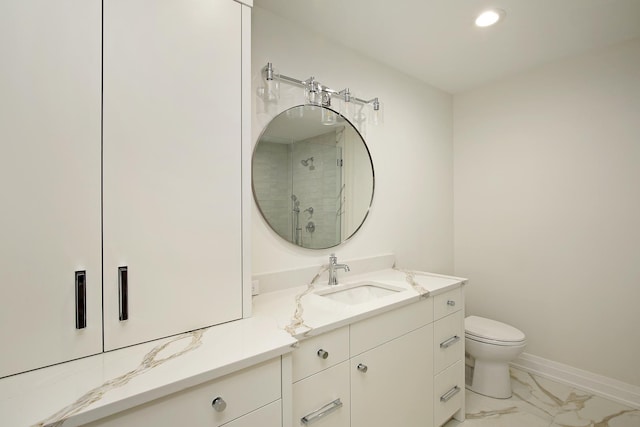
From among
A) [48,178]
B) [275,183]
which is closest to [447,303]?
[275,183]

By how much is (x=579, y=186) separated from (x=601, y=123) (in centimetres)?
47

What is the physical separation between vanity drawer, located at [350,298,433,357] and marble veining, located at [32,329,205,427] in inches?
25.5

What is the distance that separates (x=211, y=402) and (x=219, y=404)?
0.02 m

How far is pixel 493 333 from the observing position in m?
2.17

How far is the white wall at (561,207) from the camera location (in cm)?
210

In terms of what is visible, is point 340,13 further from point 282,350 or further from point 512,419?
point 512,419

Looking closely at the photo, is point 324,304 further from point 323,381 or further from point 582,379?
point 582,379

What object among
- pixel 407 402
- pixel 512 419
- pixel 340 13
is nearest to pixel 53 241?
pixel 407 402

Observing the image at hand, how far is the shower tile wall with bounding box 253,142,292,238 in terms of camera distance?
5.56 ft

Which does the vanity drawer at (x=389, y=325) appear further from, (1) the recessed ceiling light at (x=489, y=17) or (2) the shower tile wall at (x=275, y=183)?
(1) the recessed ceiling light at (x=489, y=17)

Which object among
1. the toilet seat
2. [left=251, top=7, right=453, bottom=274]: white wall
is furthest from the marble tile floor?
[left=251, top=7, right=453, bottom=274]: white wall

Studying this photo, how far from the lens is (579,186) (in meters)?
2.27

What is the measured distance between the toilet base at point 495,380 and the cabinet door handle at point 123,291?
7.64 feet

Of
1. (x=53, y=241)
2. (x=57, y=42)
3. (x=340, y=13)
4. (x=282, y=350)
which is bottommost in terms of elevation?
(x=282, y=350)
